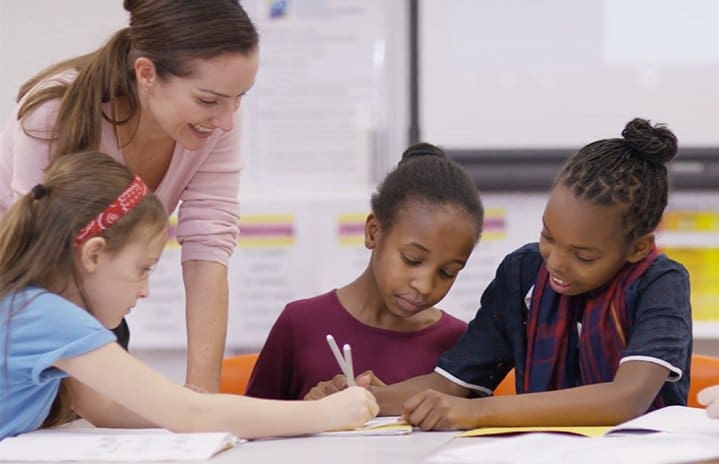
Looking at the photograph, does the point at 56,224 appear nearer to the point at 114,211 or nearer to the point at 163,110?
the point at 114,211

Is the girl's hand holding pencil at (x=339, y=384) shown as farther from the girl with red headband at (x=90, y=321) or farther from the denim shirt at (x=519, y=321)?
the girl with red headband at (x=90, y=321)

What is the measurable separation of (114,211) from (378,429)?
1.38 feet

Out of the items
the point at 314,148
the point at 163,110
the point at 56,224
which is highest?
the point at 163,110

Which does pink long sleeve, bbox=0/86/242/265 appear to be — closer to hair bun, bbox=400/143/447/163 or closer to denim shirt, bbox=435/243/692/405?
hair bun, bbox=400/143/447/163

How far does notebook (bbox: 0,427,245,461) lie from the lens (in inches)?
41.2

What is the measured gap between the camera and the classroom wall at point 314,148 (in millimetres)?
3053

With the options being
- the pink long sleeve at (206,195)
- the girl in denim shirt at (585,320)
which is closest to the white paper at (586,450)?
the girl in denim shirt at (585,320)

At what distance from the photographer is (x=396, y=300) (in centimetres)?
165

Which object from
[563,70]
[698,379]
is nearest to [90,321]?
[698,379]

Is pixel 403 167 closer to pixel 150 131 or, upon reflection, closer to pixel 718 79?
pixel 150 131

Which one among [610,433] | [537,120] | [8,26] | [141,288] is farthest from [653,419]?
[8,26]

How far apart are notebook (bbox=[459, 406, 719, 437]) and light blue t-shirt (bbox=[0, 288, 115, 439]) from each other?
46 centimetres

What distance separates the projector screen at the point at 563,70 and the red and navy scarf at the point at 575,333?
1518mm

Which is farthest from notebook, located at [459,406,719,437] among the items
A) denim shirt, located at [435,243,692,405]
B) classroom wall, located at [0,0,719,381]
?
classroom wall, located at [0,0,719,381]
